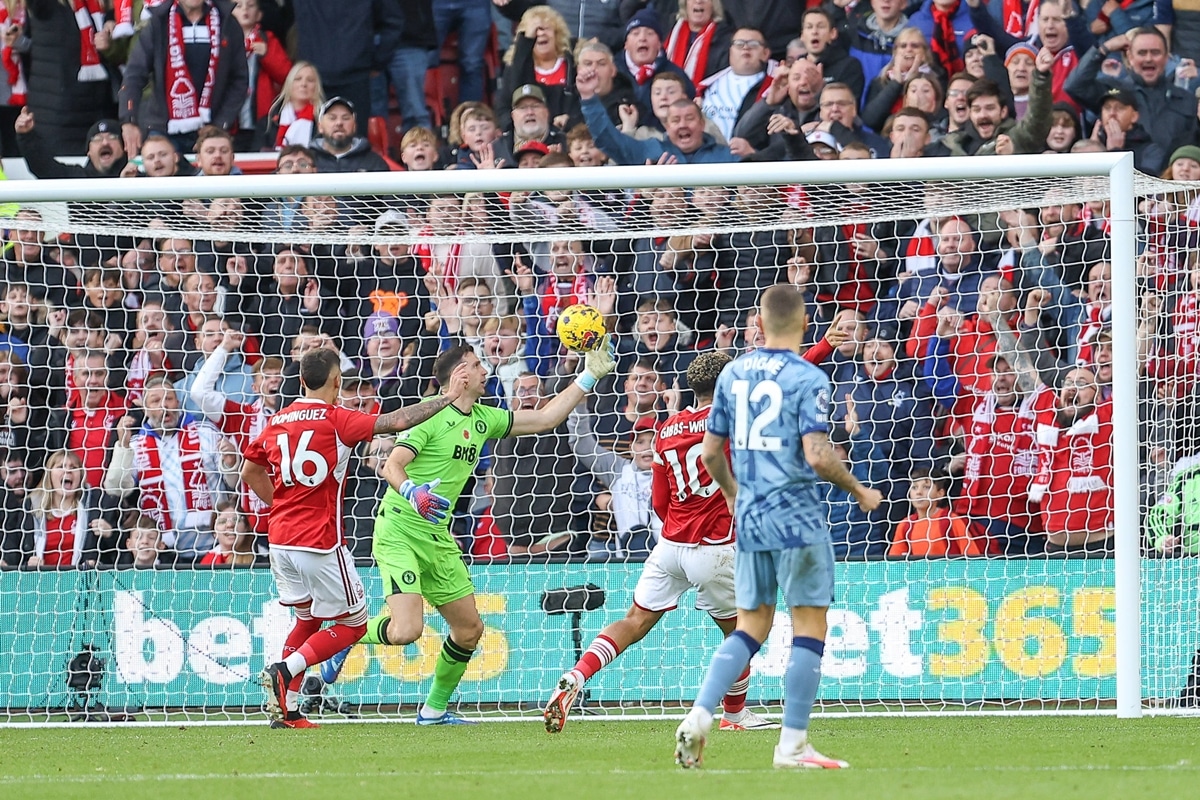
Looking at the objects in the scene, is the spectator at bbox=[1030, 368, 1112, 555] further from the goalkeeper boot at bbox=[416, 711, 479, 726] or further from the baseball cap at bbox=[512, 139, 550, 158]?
the baseball cap at bbox=[512, 139, 550, 158]

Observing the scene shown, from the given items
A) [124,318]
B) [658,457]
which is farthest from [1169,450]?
[124,318]

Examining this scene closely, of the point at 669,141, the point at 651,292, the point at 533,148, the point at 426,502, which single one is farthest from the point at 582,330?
the point at 533,148

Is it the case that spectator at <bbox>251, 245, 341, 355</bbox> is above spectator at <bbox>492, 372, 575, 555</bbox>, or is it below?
above

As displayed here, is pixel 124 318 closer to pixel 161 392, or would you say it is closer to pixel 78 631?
pixel 161 392

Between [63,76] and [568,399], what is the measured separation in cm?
887

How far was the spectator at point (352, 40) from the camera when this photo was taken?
1501 cm

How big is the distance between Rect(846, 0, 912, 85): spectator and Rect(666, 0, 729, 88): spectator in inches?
44.4

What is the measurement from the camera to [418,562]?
9.49 meters

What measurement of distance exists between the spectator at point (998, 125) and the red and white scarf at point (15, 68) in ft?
31.1

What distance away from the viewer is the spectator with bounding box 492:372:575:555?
38.1 feet

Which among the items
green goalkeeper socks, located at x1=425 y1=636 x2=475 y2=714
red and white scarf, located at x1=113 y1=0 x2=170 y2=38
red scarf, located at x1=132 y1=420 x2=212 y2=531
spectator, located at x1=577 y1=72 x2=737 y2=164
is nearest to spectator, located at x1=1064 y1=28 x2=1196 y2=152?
spectator, located at x1=577 y1=72 x2=737 y2=164

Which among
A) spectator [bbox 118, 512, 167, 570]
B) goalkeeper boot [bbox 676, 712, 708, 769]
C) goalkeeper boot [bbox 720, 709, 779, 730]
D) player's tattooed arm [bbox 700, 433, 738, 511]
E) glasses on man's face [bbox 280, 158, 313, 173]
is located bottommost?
goalkeeper boot [bbox 720, 709, 779, 730]

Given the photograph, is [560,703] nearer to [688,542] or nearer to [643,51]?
[688,542]

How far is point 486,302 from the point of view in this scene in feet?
40.5
